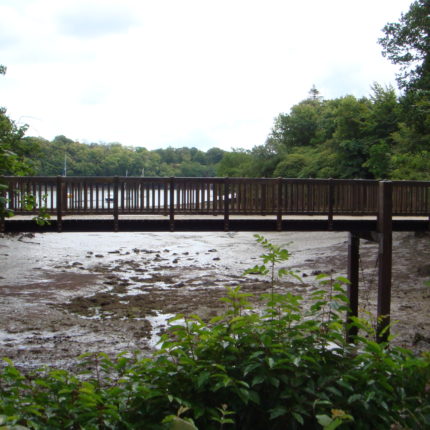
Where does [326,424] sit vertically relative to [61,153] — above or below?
below

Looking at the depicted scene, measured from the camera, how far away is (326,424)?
2.89 meters

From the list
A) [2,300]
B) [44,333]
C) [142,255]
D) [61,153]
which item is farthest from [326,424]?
[61,153]

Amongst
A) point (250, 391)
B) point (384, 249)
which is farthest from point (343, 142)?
point (250, 391)

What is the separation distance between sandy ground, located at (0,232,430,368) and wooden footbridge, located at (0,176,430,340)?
87.6 inches

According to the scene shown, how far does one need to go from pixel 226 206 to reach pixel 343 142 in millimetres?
30727

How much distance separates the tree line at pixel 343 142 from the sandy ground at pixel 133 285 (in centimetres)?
465

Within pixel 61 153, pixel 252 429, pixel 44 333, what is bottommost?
pixel 44 333

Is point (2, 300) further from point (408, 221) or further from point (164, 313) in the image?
point (408, 221)

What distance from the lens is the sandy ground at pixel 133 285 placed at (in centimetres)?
1485

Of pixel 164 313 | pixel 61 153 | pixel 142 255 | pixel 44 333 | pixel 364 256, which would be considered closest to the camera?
pixel 44 333

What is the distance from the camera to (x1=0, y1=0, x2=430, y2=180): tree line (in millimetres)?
27062

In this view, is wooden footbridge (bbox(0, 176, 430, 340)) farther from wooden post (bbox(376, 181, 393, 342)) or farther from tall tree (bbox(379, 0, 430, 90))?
tall tree (bbox(379, 0, 430, 90))

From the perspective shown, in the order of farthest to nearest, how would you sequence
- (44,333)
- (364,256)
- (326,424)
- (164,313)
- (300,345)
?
(364,256), (164,313), (44,333), (300,345), (326,424)

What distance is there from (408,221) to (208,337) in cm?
1596
